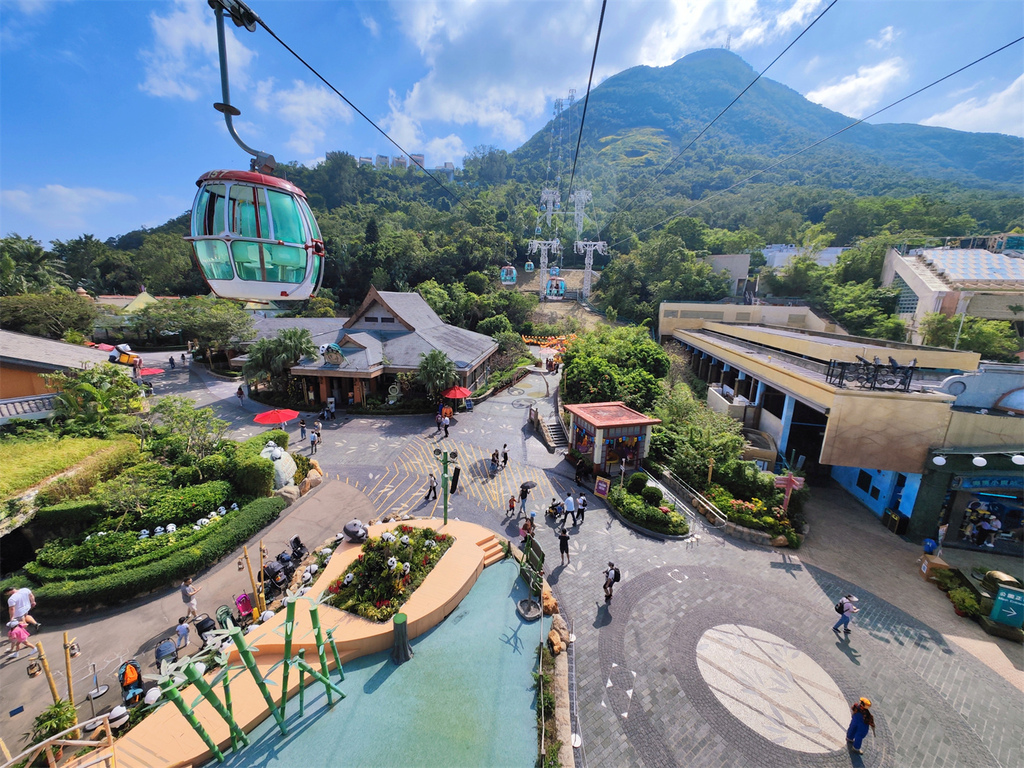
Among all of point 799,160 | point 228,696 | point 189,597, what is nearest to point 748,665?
point 228,696

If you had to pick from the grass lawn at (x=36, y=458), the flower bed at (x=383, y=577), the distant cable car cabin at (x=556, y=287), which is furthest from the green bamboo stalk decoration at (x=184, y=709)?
the distant cable car cabin at (x=556, y=287)

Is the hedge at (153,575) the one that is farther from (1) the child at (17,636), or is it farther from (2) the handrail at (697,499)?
(2) the handrail at (697,499)

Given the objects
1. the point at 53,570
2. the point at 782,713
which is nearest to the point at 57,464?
the point at 53,570

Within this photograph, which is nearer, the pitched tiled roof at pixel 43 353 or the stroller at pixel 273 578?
the stroller at pixel 273 578

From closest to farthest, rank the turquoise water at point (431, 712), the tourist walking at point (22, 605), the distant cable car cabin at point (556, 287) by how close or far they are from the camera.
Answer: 1. the turquoise water at point (431, 712)
2. the tourist walking at point (22, 605)
3. the distant cable car cabin at point (556, 287)

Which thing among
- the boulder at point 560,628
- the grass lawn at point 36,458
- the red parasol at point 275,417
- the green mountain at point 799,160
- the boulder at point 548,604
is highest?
the green mountain at point 799,160
